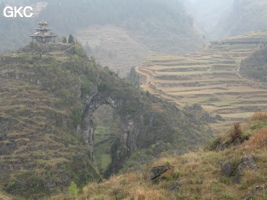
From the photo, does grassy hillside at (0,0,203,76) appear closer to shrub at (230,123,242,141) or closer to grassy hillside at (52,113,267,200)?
grassy hillside at (52,113,267,200)

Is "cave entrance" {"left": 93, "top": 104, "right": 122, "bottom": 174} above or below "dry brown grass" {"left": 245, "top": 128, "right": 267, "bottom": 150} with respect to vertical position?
below

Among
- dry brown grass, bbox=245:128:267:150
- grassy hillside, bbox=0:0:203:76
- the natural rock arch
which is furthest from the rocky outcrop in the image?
grassy hillside, bbox=0:0:203:76

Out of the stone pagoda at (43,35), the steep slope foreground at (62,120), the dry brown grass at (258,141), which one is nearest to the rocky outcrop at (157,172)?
the dry brown grass at (258,141)

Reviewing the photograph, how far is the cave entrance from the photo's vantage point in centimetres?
4742

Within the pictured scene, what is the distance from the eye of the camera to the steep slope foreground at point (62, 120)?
2980cm

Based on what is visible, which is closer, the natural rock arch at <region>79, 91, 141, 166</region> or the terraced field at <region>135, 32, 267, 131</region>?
the natural rock arch at <region>79, 91, 141, 166</region>

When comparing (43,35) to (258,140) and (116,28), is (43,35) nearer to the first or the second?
(258,140)

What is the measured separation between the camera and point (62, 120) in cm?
3775

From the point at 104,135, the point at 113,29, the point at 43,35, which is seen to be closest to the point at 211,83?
the point at 104,135

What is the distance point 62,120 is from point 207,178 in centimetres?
2949

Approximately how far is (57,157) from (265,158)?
26.3 meters

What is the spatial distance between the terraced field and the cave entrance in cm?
1272

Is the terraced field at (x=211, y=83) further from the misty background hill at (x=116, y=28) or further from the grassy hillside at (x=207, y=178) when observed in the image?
the misty background hill at (x=116, y=28)

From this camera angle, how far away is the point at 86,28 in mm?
173875
